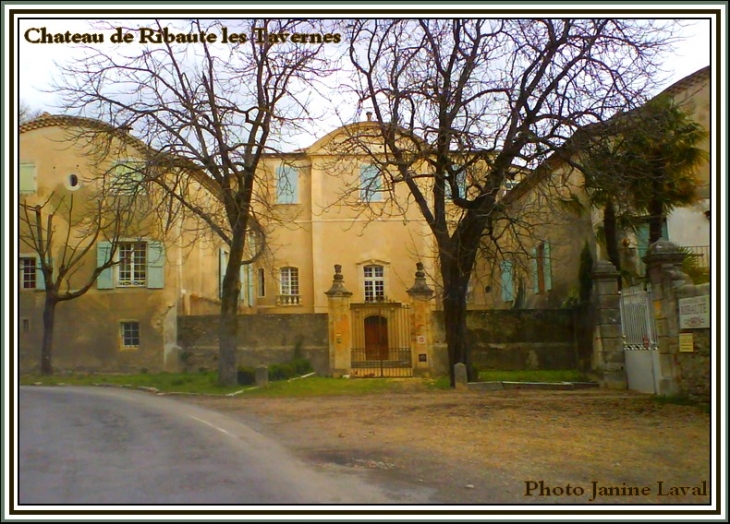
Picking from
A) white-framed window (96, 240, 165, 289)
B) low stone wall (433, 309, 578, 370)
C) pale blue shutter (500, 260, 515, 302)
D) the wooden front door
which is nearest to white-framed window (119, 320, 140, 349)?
white-framed window (96, 240, 165, 289)

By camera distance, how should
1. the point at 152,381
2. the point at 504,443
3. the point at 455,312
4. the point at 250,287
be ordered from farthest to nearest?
the point at 250,287, the point at 152,381, the point at 455,312, the point at 504,443

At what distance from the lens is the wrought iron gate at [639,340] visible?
1403cm

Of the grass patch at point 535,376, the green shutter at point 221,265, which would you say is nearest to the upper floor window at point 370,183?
the grass patch at point 535,376

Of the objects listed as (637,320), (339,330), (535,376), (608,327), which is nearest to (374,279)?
(339,330)

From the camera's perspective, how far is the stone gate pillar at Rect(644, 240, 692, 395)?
40.9ft

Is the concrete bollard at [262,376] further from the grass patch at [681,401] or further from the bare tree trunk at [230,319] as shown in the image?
the grass patch at [681,401]

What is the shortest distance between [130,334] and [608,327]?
13769mm

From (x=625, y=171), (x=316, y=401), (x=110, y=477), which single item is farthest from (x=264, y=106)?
(x=110, y=477)

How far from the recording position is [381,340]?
23.2 metres

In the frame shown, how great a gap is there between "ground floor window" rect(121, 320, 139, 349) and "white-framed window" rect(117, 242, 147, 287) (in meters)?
1.20

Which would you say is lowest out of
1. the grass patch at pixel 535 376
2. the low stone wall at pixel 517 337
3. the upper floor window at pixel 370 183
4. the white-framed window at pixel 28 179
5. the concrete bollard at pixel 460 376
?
the grass patch at pixel 535 376

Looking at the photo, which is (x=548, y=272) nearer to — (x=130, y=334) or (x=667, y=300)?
(x=667, y=300)

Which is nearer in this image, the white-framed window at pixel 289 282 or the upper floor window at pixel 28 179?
the upper floor window at pixel 28 179

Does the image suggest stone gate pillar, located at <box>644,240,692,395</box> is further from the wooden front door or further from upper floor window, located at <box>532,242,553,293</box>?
upper floor window, located at <box>532,242,553,293</box>
